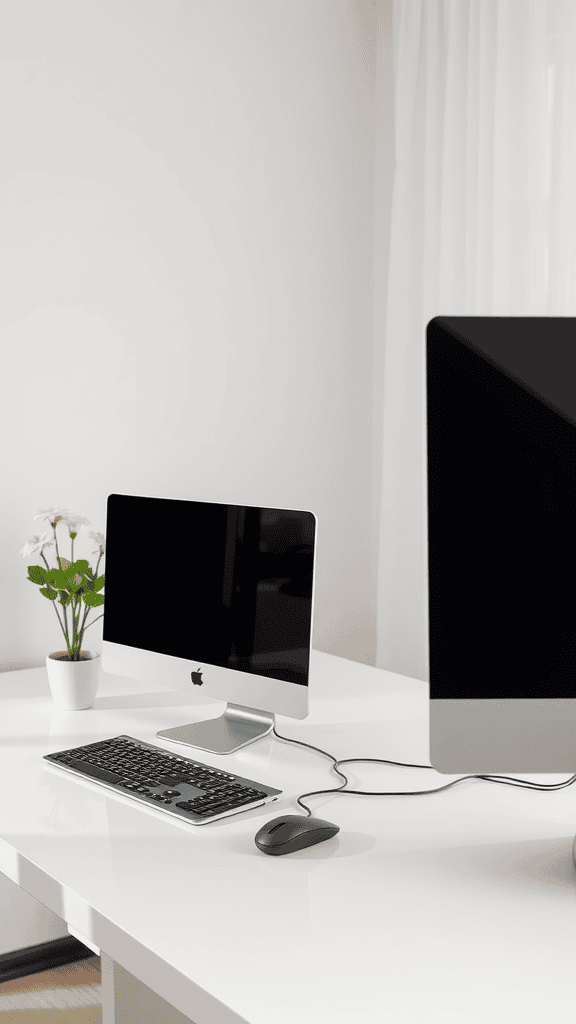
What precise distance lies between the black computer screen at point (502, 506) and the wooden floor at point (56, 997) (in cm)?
140

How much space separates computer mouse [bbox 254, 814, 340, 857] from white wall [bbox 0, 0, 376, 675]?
2.24 feet

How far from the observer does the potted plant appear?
5.91 feet

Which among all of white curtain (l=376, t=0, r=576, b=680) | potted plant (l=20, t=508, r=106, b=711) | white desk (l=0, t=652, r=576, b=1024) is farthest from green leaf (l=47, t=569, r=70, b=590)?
white curtain (l=376, t=0, r=576, b=680)

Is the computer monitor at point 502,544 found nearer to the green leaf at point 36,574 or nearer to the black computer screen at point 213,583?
the black computer screen at point 213,583

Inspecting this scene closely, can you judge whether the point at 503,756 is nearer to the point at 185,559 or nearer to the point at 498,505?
the point at 498,505

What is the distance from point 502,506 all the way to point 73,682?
3.37 ft

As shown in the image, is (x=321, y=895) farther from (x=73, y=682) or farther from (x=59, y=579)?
(x=59, y=579)

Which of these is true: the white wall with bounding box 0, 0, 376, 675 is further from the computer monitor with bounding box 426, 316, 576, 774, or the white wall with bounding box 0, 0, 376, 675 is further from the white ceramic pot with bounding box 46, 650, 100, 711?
the computer monitor with bounding box 426, 316, 576, 774

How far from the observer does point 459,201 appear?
257 cm

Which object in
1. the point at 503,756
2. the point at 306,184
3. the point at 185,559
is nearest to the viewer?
the point at 503,756

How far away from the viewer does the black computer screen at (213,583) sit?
155cm

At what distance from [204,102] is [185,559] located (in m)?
1.36

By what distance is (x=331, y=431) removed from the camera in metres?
2.82

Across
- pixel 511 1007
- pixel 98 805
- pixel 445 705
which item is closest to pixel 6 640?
pixel 98 805
